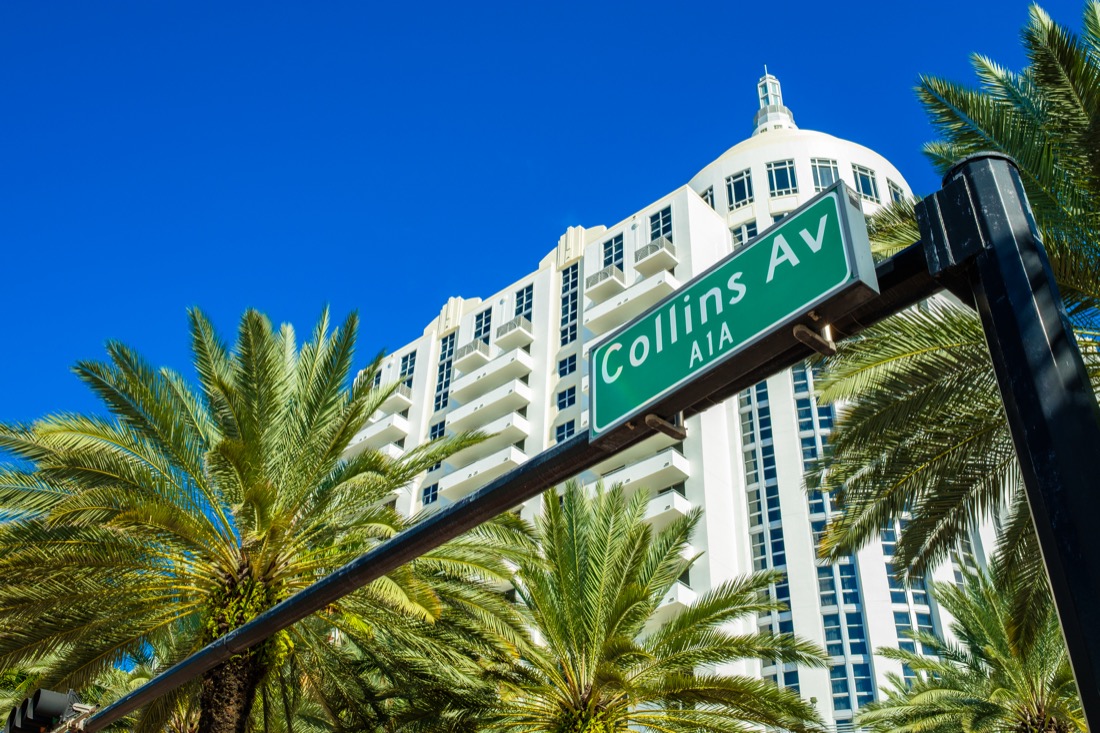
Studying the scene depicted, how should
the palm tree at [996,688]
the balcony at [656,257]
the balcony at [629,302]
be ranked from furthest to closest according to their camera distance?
1. the balcony at [656,257]
2. the balcony at [629,302]
3. the palm tree at [996,688]

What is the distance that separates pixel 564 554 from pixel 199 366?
22.2ft

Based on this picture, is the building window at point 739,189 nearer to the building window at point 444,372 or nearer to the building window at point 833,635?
the building window at point 444,372

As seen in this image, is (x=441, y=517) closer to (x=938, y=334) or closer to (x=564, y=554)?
(x=938, y=334)

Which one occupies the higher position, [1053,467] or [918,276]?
[918,276]

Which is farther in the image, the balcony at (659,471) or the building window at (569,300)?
the building window at (569,300)

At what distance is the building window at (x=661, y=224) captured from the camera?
51.5m

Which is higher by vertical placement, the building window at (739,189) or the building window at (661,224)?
Answer: the building window at (739,189)

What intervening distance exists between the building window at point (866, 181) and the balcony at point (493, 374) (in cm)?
1945

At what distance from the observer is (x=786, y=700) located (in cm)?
1595

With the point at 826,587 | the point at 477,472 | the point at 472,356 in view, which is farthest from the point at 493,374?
the point at 826,587

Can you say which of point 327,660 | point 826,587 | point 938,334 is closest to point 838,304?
point 938,334

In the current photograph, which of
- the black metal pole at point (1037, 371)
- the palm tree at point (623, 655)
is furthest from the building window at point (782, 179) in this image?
the black metal pole at point (1037, 371)

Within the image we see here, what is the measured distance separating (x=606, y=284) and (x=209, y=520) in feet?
125

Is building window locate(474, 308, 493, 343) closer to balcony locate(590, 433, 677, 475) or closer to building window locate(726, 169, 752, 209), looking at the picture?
balcony locate(590, 433, 677, 475)
